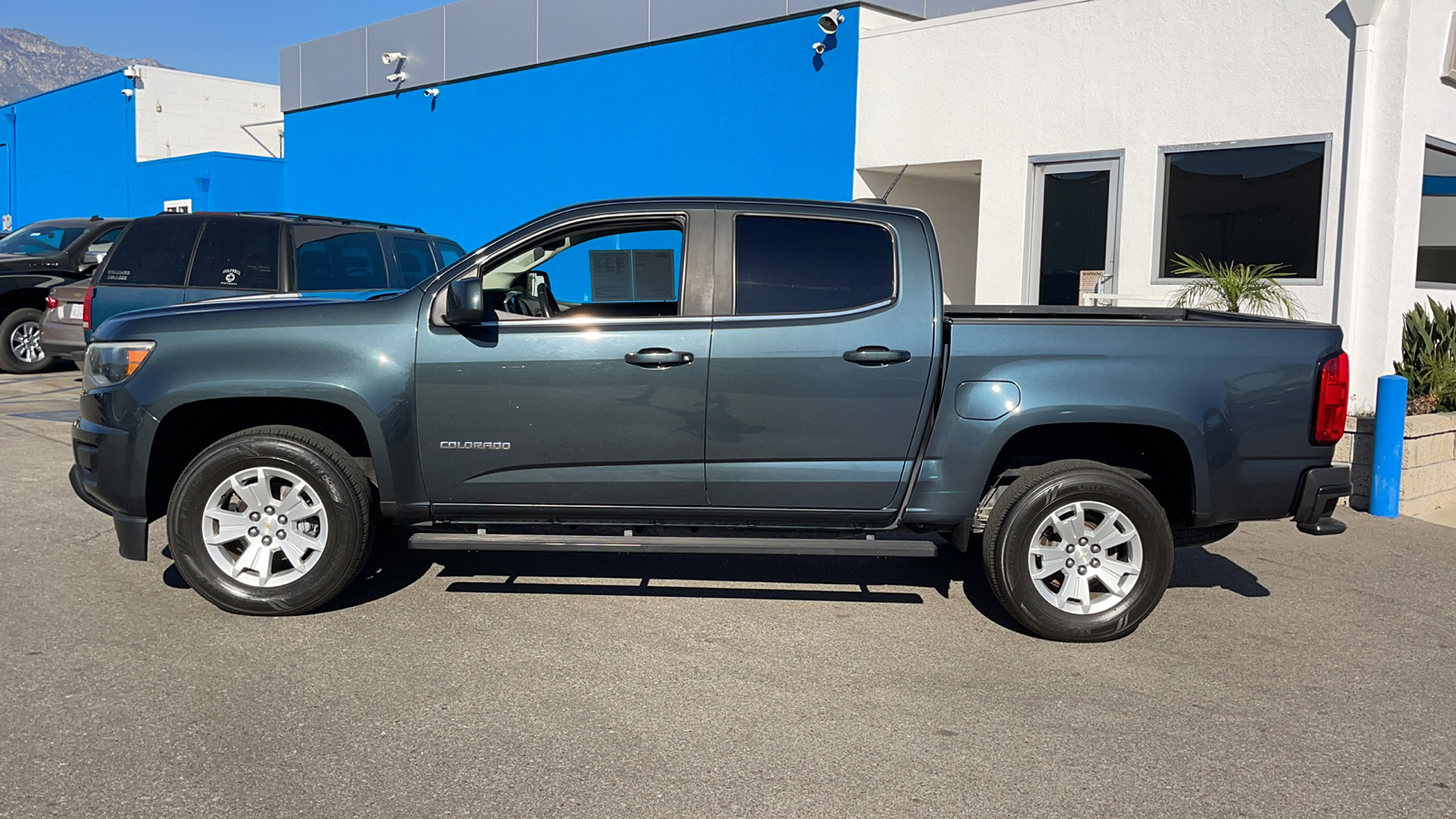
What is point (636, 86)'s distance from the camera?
15.6 m

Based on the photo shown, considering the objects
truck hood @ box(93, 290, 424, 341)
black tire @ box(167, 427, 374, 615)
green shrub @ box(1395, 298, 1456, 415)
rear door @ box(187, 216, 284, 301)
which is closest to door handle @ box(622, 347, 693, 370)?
truck hood @ box(93, 290, 424, 341)

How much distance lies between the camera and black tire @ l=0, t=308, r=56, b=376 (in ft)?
48.2

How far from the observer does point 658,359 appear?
524 centimetres

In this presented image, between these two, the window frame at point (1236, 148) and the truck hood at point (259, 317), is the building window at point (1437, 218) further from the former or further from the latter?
the truck hood at point (259, 317)

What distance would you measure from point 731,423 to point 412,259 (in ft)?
18.2

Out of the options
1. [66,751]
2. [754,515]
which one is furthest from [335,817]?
[754,515]

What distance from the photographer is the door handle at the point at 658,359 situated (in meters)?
5.24

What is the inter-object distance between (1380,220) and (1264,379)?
552 cm

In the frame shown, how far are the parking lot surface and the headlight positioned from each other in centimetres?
107

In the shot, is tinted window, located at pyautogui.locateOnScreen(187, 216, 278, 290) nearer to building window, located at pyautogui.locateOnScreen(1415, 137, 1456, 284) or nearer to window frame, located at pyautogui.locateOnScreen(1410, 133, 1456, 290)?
window frame, located at pyautogui.locateOnScreen(1410, 133, 1456, 290)

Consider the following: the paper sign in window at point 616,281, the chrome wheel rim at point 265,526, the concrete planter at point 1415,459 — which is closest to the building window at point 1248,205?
the concrete planter at point 1415,459

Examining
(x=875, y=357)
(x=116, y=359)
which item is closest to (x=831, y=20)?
(x=875, y=357)

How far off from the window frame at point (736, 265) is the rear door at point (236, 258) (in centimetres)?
521

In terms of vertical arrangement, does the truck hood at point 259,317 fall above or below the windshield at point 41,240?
below
